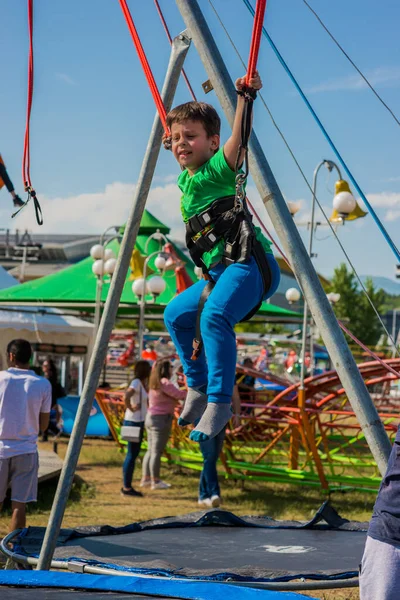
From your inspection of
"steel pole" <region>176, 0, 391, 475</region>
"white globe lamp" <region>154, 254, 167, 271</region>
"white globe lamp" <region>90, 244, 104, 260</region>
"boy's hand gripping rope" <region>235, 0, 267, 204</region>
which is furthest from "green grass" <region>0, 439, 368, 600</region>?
"boy's hand gripping rope" <region>235, 0, 267, 204</region>

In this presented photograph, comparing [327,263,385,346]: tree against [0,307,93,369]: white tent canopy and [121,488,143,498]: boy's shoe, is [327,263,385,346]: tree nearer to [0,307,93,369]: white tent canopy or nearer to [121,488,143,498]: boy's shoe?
[0,307,93,369]: white tent canopy

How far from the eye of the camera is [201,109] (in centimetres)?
324

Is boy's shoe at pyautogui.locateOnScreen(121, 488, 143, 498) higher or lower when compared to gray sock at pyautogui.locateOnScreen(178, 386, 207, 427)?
lower

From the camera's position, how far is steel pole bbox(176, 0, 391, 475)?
3168 mm

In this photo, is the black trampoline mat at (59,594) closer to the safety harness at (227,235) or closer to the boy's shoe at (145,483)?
the safety harness at (227,235)

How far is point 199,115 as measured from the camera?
10.6 feet

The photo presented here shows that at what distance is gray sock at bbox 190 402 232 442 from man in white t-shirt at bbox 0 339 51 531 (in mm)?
3108

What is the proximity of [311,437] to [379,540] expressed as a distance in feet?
22.0

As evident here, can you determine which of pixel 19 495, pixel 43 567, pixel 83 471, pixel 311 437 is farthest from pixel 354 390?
pixel 83 471

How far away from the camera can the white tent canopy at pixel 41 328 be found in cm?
1563

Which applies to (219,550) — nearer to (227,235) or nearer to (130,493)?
(227,235)

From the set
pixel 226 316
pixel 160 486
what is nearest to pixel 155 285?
pixel 160 486

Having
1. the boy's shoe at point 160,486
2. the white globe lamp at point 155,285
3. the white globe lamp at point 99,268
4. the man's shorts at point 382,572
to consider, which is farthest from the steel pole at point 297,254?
the white globe lamp at point 99,268

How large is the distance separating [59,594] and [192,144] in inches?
76.7
